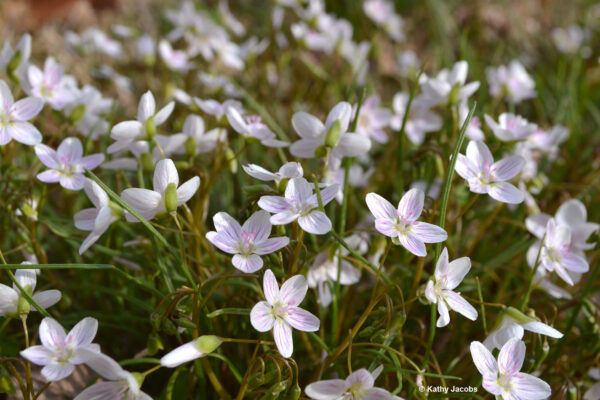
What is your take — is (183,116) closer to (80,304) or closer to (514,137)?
(80,304)

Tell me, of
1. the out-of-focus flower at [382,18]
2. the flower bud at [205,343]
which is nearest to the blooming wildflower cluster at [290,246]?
the flower bud at [205,343]

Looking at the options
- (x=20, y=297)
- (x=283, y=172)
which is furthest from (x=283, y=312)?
(x=20, y=297)

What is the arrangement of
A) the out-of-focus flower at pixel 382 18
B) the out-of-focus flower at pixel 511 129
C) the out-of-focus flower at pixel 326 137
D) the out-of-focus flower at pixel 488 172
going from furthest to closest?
the out-of-focus flower at pixel 382 18 < the out-of-focus flower at pixel 511 129 < the out-of-focus flower at pixel 326 137 < the out-of-focus flower at pixel 488 172

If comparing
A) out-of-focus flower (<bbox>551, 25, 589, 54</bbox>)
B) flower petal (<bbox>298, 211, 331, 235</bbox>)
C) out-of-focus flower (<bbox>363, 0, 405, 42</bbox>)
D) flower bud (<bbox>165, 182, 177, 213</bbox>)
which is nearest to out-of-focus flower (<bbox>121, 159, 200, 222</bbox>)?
flower bud (<bbox>165, 182, 177, 213</bbox>)

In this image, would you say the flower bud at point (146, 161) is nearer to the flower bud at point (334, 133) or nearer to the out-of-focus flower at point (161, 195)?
the out-of-focus flower at point (161, 195)

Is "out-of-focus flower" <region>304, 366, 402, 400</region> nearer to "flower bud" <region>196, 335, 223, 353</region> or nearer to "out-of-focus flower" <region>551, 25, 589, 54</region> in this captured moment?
"flower bud" <region>196, 335, 223, 353</region>

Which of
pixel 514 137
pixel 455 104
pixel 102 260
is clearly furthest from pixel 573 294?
pixel 102 260

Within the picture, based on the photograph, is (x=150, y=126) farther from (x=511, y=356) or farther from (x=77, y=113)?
(x=511, y=356)
